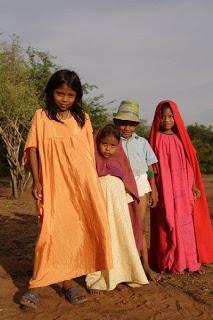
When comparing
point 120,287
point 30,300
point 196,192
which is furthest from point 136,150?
point 30,300

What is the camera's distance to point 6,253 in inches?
242

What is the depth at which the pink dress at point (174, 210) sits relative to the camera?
527cm

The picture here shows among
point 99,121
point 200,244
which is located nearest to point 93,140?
point 200,244

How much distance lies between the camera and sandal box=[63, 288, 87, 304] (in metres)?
4.13

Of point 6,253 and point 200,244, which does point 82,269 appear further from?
point 6,253

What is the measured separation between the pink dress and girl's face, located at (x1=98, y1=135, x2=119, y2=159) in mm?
986

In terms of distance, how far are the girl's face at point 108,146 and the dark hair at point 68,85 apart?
0.29 meters

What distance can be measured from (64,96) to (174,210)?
75.1 inches

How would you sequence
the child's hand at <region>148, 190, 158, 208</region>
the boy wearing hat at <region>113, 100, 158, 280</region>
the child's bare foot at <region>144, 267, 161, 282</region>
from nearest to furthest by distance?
1. the child's bare foot at <region>144, 267, 161, 282</region>
2. the boy wearing hat at <region>113, 100, 158, 280</region>
3. the child's hand at <region>148, 190, 158, 208</region>

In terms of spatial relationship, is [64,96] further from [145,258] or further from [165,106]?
[145,258]

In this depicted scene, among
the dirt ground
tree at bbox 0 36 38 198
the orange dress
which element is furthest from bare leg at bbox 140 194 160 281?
tree at bbox 0 36 38 198

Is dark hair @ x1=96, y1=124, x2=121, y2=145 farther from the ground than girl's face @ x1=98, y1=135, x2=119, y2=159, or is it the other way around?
dark hair @ x1=96, y1=124, x2=121, y2=145

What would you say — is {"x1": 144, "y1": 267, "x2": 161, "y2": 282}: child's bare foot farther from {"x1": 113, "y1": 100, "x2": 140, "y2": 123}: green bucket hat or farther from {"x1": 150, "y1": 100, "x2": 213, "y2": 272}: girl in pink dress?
{"x1": 113, "y1": 100, "x2": 140, "y2": 123}: green bucket hat

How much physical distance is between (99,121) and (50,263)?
48.4 feet
